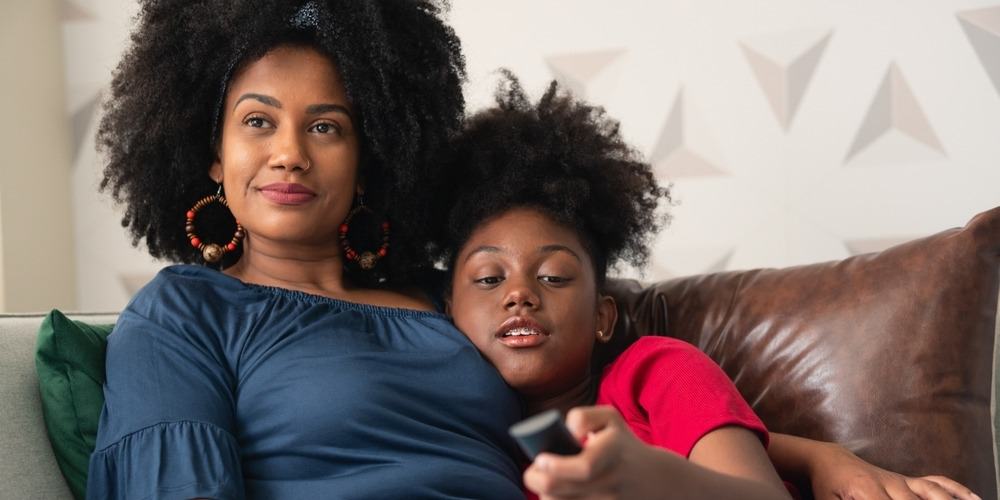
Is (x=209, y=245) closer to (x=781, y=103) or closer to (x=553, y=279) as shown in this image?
(x=553, y=279)

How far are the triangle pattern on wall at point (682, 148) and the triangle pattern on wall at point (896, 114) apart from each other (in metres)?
0.34

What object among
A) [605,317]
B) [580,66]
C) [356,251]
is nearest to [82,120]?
[580,66]

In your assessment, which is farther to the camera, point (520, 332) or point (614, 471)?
point (520, 332)

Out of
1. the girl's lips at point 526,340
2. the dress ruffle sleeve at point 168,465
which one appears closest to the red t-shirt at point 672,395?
the girl's lips at point 526,340

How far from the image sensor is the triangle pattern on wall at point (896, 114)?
92.0 inches

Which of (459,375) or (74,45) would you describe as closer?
(459,375)

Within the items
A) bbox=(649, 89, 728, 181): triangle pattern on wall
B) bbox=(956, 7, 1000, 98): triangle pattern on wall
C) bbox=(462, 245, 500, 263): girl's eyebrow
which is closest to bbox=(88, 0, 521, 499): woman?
bbox=(462, 245, 500, 263): girl's eyebrow

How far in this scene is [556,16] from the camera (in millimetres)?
2637

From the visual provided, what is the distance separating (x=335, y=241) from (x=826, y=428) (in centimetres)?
82

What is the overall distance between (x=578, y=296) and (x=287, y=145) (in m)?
0.48

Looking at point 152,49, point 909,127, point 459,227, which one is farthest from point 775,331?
point 152,49

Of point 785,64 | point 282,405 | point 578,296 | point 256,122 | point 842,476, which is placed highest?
point 785,64

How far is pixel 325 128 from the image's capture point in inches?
63.7

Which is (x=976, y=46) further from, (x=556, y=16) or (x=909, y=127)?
(x=556, y=16)
